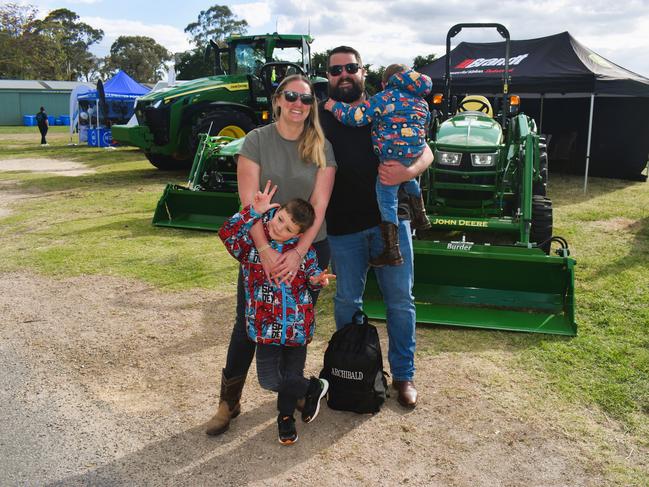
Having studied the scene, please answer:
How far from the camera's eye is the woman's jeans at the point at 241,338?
10.3ft

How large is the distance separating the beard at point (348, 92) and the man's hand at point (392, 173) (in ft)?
1.26

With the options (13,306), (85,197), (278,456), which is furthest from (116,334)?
(85,197)

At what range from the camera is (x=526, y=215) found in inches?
226

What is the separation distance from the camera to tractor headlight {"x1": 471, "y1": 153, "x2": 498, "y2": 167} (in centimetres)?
648

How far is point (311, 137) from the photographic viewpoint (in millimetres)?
3002

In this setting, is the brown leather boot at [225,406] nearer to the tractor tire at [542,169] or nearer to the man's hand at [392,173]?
the man's hand at [392,173]

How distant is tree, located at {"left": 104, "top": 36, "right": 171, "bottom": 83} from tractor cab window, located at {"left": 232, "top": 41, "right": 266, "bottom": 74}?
188 feet

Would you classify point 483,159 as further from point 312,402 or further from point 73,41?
point 73,41

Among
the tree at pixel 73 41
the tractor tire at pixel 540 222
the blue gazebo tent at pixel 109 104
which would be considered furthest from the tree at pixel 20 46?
the tractor tire at pixel 540 222

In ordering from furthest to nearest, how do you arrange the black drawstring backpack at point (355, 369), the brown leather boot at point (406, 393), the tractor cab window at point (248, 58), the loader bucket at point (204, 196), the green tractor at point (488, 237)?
the tractor cab window at point (248, 58) → the loader bucket at point (204, 196) → the green tractor at point (488, 237) → the brown leather boot at point (406, 393) → the black drawstring backpack at point (355, 369)

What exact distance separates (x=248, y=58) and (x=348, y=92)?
33.8ft

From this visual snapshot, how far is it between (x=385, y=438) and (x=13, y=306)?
3625mm

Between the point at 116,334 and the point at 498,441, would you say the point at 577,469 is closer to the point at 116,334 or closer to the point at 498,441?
the point at 498,441

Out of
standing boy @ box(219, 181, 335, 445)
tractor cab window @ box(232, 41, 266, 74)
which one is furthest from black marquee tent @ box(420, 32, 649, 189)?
Answer: standing boy @ box(219, 181, 335, 445)
